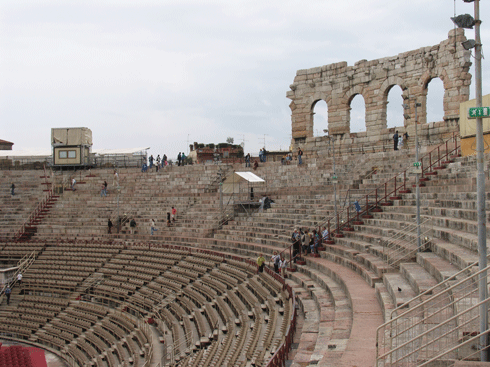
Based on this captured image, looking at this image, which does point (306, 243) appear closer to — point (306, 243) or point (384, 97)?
point (306, 243)

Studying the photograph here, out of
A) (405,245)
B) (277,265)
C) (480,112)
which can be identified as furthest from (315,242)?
(480,112)

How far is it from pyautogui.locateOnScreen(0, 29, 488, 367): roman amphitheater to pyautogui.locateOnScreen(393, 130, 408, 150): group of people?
0.54 meters

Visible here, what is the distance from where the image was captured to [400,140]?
90.0 feet

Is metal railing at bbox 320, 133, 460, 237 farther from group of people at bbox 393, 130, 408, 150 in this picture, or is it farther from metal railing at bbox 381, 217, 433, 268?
group of people at bbox 393, 130, 408, 150

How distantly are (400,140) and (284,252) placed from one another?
12059mm

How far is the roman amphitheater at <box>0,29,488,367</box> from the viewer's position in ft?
30.7

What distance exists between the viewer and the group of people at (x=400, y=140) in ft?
84.4

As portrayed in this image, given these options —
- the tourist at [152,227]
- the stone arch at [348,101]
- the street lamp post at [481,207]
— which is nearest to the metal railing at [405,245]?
the street lamp post at [481,207]

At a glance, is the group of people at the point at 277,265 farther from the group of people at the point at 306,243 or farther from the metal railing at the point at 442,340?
the metal railing at the point at 442,340

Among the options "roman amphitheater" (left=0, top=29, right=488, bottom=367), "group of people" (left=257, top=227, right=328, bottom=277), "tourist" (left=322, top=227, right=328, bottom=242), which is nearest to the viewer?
"roman amphitheater" (left=0, top=29, right=488, bottom=367)

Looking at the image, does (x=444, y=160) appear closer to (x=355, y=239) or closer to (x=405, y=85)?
(x=355, y=239)

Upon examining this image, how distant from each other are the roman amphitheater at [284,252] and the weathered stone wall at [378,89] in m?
0.08

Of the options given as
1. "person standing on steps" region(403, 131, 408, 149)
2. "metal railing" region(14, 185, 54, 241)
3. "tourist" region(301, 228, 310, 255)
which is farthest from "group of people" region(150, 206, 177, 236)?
"person standing on steps" region(403, 131, 408, 149)

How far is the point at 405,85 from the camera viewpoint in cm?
2750
